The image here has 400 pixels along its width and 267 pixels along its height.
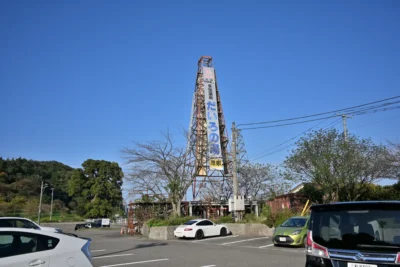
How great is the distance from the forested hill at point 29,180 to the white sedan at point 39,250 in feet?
252

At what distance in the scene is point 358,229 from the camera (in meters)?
5.04

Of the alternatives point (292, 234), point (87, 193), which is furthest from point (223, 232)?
point (87, 193)

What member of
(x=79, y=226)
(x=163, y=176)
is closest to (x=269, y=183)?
(x=163, y=176)

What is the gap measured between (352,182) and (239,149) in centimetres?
1474

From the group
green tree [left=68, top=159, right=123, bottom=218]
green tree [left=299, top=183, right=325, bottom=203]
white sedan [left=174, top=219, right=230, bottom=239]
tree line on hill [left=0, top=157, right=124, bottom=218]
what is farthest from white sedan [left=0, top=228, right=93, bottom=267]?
green tree [left=68, top=159, right=123, bottom=218]

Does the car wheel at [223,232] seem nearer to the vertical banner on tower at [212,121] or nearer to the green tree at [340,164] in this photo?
the green tree at [340,164]

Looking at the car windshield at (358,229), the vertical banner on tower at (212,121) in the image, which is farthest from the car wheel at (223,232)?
the car windshield at (358,229)

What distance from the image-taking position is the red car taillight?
16.9 ft

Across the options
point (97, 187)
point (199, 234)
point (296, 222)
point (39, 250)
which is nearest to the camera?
point (39, 250)

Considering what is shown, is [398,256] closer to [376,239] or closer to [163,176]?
[376,239]

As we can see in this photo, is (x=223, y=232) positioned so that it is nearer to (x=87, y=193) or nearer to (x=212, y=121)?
(x=212, y=121)

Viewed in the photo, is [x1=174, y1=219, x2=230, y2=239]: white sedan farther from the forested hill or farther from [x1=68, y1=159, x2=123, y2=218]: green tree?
the forested hill

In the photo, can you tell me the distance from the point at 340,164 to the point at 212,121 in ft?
61.6

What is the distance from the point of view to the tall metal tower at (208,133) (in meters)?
37.2
